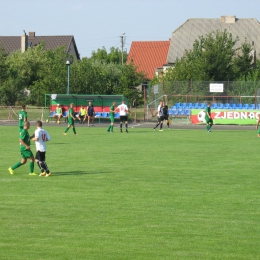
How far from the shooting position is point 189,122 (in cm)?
5384

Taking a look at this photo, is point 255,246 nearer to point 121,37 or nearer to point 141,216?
point 141,216

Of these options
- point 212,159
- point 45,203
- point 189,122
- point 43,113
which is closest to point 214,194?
point 45,203

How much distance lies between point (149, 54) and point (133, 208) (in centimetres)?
9849

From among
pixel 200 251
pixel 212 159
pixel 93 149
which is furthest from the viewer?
pixel 93 149

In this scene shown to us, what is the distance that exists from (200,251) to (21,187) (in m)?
7.16

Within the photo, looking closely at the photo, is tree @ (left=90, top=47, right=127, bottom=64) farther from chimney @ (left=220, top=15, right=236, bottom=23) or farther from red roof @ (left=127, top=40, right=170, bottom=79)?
chimney @ (left=220, top=15, right=236, bottom=23)

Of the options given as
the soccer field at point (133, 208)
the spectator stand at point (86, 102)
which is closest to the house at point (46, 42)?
the spectator stand at point (86, 102)

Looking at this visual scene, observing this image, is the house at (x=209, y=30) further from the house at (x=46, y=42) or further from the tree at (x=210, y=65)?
the tree at (x=210, y=65)

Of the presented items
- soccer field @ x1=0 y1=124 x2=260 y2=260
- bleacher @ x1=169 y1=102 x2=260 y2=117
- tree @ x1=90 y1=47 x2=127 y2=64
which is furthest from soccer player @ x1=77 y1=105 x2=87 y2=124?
tree @ x1=90 y1=47 x2=127 y2=64

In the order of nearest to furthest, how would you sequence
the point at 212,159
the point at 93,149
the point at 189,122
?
1. the point at 212,159
2. the point at 93,149
3. the point at 189,122

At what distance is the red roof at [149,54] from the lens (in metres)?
109

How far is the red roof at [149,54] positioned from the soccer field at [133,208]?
85672 millimetres

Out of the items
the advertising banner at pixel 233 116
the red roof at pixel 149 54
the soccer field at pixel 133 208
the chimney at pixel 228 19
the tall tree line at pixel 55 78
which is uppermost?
the chimney at pixel 228 19

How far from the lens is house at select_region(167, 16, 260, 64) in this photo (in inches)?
3698
